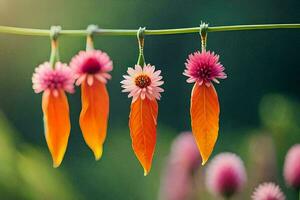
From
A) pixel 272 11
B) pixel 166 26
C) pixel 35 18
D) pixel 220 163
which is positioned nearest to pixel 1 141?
pixel 35 18

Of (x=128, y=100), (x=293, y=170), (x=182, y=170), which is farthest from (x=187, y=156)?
(x=128, y=100)

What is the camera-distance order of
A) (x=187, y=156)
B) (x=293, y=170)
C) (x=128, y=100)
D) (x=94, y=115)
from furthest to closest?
(x=128, y=100) → (x=187, y=156) → (x=293, y=170) → (x=94, y=115)

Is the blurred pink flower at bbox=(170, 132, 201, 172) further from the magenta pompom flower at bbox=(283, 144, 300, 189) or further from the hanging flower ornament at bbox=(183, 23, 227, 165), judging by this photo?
the hanging flower ornament at bbox=(183, 23, 227, 165)

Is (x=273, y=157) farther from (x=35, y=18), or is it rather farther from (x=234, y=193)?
(x=35, y=18)

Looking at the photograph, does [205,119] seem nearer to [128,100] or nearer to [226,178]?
[226,178]

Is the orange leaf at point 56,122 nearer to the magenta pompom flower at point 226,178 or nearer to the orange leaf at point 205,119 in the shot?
the orange leaf at point 205,119

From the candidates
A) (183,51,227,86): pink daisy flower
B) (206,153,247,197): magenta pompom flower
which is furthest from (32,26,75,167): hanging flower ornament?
(206,153,247,197): magenta pompom flower
